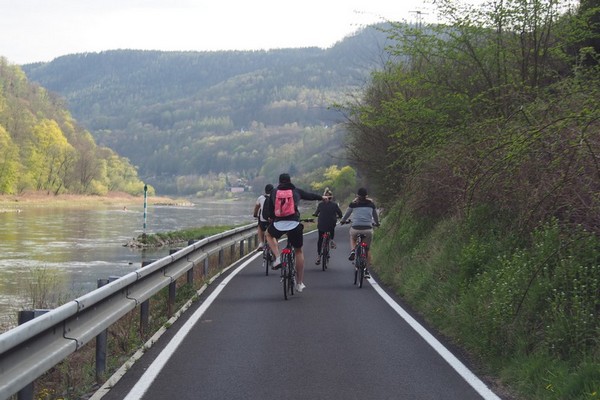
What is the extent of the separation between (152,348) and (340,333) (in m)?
2.22

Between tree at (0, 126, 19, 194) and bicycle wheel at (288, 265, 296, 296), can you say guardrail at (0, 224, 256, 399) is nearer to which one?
bicycle wheel at (288, 265, 296, 296)

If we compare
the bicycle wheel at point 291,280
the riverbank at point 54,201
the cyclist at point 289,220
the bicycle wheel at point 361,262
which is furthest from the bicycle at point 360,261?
the riverbank at point 54,201

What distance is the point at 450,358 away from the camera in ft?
23.2

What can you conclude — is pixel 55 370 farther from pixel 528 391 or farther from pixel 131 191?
pixel 131 191

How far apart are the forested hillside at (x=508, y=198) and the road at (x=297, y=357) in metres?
0.53

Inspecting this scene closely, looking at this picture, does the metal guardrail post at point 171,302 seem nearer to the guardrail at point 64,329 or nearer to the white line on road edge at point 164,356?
the white line on road edge at point 164,356

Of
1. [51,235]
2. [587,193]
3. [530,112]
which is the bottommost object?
[51,235]

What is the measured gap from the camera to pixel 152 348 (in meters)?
7.48

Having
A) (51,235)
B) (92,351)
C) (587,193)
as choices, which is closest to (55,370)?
(92,351)

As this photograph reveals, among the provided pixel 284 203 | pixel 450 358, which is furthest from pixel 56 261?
pixel 450 358

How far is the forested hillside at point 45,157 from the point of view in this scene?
93.8m

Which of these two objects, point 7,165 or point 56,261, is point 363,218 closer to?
point 56,261

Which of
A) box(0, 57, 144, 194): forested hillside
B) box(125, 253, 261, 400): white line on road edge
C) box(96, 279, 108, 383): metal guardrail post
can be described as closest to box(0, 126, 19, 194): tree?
box(0, 57, 144, 194): forested hillside

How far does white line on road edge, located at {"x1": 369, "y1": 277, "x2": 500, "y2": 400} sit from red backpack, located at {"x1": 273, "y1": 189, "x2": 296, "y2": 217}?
7.19ft
